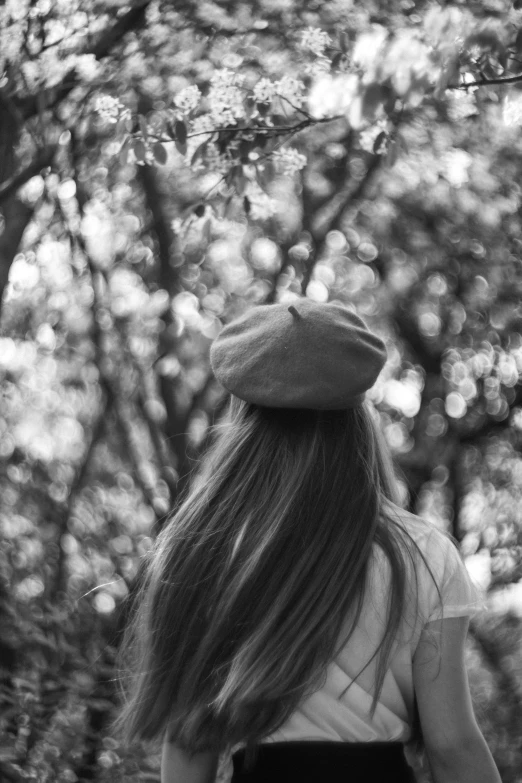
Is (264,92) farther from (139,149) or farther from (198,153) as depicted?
(139,149)

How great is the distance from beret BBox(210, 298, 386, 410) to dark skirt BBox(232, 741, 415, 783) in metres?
0.54

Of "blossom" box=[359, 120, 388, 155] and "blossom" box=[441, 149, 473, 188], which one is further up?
"blossom" box=[359, 120, 388, 155]

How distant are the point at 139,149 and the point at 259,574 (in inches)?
56.0

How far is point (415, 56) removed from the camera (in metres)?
1.87

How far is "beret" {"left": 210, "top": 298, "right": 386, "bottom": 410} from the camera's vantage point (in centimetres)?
142

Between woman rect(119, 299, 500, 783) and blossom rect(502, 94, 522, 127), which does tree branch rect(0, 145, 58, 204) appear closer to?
blossom rect(502, 94, 522, 127)

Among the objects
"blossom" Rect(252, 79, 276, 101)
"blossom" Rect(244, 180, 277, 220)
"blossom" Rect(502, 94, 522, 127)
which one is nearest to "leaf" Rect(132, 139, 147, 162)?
"blossom" Rect(252, 79, 276, 101)

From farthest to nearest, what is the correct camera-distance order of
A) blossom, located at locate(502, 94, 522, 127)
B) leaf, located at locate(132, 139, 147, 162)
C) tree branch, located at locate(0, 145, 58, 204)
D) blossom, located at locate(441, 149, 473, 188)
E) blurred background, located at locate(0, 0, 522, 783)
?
blossom, located at locate(441, 149, 473, 188), blurred background, located at locate(0, 0, 522, 783), tree branch, located at locate(0, 145, 58, 204), leaf, located at locate(132, 139, 147, 162), blossom, located at locate(502, 94, 522, 127)

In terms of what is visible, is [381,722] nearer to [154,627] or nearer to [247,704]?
[247,704]

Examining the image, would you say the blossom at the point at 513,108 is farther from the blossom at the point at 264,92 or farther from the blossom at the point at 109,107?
the blossom at the point at 109,107

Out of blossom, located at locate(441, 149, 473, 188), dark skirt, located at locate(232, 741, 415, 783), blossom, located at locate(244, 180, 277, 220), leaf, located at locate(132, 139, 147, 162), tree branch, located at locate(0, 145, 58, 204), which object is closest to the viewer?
dark skirt, located at locate(232, 741, 415, 783)

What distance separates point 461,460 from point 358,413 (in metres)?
4.46

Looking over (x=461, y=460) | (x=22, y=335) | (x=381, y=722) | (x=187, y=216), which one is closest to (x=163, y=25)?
(x=187, y=216)

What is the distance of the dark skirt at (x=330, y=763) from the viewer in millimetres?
1354
